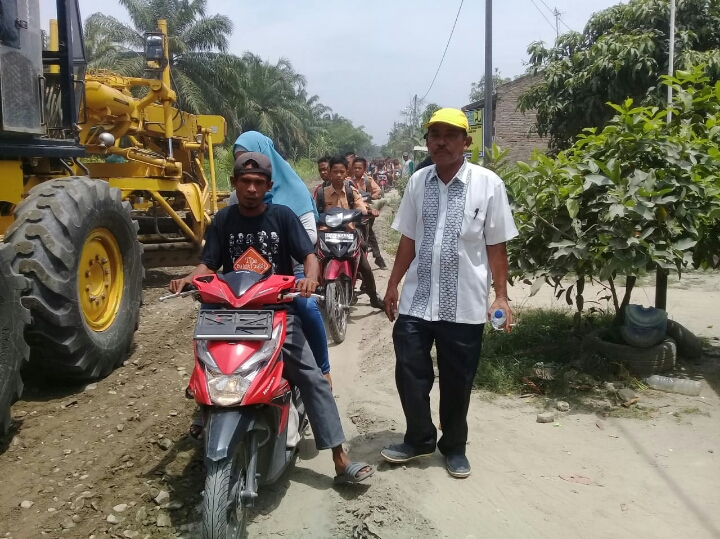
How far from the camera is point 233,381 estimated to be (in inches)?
110

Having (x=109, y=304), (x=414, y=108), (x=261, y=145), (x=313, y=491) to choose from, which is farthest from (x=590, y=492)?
(x=414, y=108)

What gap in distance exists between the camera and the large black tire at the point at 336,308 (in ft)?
19.7

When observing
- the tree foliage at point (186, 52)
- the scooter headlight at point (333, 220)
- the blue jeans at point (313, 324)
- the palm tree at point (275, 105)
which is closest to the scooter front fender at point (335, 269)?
the scooter headlight at point (333, 220)

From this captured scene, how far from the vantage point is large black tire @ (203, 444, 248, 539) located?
259 cm

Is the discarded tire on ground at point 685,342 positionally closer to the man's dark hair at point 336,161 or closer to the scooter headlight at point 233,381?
the man's dark hair at point 336,161

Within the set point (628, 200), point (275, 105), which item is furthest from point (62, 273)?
point (275, 105)

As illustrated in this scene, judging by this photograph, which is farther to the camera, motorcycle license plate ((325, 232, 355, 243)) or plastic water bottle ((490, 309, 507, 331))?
motorcycle license plate ((325, 232, 355, 243))

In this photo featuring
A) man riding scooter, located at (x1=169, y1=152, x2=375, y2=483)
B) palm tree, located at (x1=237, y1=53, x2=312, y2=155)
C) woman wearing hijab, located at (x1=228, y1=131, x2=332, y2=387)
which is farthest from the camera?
palm tree, located at (x1=237, y1=53, x2=312, y2=155)

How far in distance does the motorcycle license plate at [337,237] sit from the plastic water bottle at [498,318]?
3123mm

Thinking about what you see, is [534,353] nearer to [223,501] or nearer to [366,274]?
[366,274]

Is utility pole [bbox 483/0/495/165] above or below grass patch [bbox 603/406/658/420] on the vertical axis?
above

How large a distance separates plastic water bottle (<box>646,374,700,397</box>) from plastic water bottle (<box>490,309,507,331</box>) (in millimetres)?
1981

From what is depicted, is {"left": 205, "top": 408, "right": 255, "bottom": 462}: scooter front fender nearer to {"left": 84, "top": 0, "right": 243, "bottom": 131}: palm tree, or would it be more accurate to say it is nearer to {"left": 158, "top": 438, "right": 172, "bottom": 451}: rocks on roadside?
{"left": 158, "top": 438, "right": 172, "bottom": 451}: rocks on roadside

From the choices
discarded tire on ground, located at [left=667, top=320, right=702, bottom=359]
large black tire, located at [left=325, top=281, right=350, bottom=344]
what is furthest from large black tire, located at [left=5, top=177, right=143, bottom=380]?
discarded tire on ground, located at [left=667, top=320, right=702, bottom=359]
